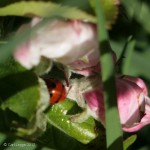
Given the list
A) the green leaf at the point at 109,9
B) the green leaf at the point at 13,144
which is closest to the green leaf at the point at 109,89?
the green leaf at the point at 109,9

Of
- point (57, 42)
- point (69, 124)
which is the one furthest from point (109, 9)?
point (69, 124)

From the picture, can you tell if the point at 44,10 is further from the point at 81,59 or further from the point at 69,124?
the point at 69,124

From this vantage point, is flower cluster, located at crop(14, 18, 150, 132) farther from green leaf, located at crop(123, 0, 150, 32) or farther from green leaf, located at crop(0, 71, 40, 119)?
green leaf, located at crop(123, 0, 150, 32)

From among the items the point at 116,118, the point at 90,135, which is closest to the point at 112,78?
the point at 116,118

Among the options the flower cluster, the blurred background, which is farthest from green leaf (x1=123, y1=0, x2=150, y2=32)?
the flower cluster

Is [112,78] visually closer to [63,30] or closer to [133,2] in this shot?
[63,30]

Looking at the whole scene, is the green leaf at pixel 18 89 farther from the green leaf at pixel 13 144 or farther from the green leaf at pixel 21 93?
Result: the green leaf at pixel 13 144
